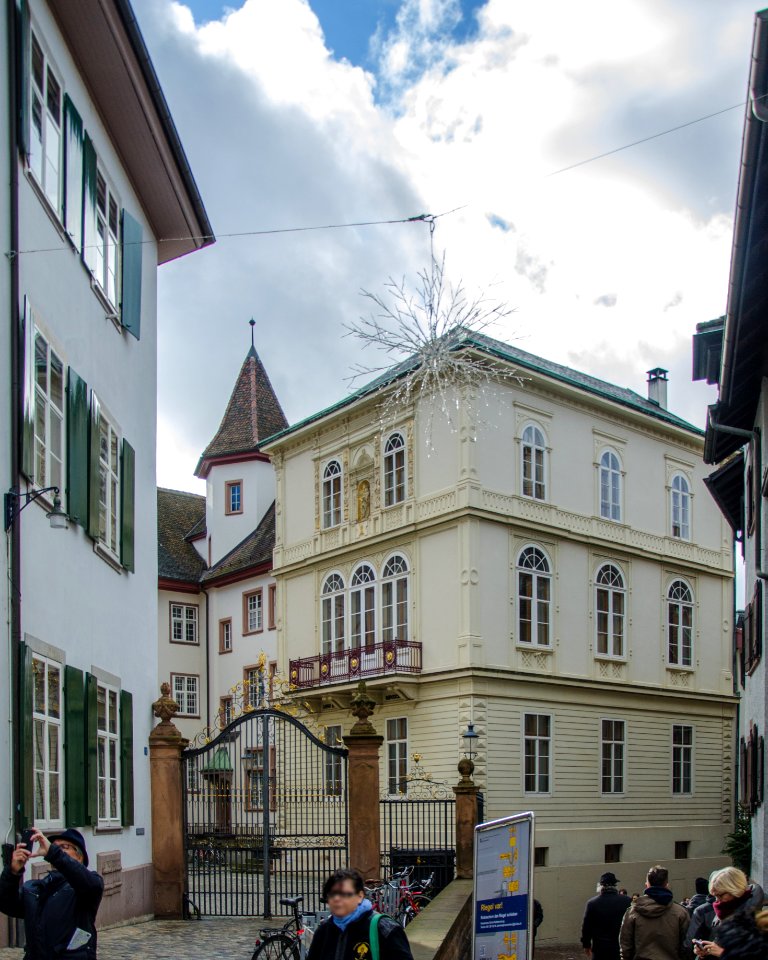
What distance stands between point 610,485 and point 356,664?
888 cm

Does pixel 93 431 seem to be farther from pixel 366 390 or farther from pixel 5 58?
Result: pixel 366 390

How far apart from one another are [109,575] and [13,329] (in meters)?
5.23

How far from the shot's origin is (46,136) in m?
14.2

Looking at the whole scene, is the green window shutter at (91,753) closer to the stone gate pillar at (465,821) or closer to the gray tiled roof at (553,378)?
the stone gate pillar at (465,821)

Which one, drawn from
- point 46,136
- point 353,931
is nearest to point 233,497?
point 46,136

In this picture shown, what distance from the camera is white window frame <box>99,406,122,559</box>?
661 inches

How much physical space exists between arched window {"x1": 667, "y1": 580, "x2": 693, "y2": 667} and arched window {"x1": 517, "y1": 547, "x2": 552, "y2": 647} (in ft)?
17.6

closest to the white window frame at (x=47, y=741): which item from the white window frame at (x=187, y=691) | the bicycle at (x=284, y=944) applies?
the bicycle at (x=284, y=944)

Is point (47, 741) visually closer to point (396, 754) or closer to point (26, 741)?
point (26, 741)

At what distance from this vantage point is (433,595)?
35.2 meters

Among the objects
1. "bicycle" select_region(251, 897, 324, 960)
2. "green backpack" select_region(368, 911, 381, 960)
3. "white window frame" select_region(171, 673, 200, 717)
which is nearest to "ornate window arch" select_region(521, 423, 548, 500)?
"white window frame" select_region(171, 673, 200, 717)

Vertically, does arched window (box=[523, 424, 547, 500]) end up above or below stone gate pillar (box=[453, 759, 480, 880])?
above

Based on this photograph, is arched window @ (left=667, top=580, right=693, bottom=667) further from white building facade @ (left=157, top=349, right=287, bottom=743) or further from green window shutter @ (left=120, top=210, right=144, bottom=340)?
green window shutter @ (left=120, top=210, right=144, bottom=340)

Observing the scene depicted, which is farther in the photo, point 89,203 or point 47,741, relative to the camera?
point 89,203
